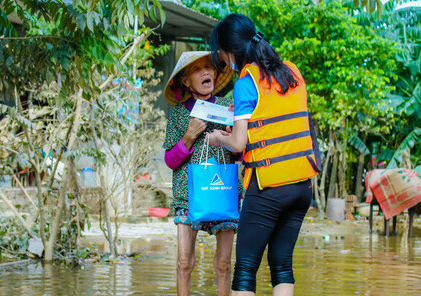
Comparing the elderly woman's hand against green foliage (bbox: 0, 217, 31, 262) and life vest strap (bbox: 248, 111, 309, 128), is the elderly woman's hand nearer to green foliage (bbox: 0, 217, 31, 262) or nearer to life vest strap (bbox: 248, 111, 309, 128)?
life vest strap (bbox: 248, 111, 309, 128)

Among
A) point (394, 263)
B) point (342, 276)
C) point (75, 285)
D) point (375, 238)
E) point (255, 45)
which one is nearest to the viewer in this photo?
point (255, 45)

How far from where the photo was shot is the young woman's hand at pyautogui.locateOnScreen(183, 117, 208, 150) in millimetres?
4039

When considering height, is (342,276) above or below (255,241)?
below

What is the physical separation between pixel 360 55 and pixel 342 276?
503 inches

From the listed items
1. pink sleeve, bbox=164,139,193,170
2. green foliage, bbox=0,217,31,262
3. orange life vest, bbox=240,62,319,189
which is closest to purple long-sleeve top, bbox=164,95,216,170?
pink sleeve, bbox=164,139,193,170

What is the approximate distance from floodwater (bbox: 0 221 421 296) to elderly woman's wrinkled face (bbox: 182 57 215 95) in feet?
6.65

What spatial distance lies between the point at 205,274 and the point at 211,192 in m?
2.92

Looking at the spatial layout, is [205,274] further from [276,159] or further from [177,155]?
[276,159]

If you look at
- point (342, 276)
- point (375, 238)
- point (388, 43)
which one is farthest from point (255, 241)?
point (388, 43)

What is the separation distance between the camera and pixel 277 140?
127 inches

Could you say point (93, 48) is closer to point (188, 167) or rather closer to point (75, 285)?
point (188, 167)

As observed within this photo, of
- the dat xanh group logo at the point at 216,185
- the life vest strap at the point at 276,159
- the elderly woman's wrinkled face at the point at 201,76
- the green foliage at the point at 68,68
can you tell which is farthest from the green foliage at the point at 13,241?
the life vest strap at the point at 276,159

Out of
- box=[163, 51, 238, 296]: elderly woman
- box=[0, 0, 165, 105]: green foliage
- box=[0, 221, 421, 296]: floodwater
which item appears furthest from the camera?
box=[0, 221, 421, 296]: floodwater

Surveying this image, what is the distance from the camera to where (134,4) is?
3.19 meters
